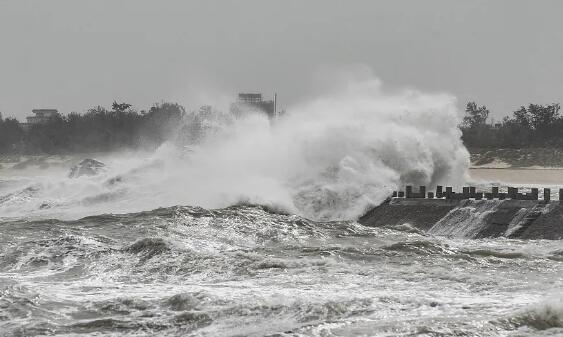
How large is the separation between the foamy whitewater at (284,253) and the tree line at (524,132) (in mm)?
27923

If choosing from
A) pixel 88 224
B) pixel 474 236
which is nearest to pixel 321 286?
pixel 474 236

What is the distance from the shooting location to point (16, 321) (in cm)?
929

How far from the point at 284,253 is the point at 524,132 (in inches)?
1848

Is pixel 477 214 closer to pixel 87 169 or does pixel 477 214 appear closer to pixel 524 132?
pixel 87 169

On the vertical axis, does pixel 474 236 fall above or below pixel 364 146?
below

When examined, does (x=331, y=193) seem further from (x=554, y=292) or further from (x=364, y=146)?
(x=554, y=292)

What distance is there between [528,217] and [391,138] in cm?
879

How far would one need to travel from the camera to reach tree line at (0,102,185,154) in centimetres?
7806

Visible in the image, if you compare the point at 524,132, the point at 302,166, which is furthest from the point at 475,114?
the point at 302,166

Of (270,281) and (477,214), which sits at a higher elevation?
(477,214)

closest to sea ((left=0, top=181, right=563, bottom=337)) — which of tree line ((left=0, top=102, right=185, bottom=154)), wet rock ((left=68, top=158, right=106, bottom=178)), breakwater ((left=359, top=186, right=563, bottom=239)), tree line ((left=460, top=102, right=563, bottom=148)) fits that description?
breakwater ((left=359, top=186, right=563, bottom=239))

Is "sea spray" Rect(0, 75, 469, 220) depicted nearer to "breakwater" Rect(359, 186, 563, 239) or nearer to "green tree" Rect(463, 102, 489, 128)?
"breakwater" Rect(359, 186, 563, 239)

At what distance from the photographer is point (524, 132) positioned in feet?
190

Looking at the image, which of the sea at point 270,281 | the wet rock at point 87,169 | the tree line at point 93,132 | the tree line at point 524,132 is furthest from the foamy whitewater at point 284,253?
the tree line at point 93,132
